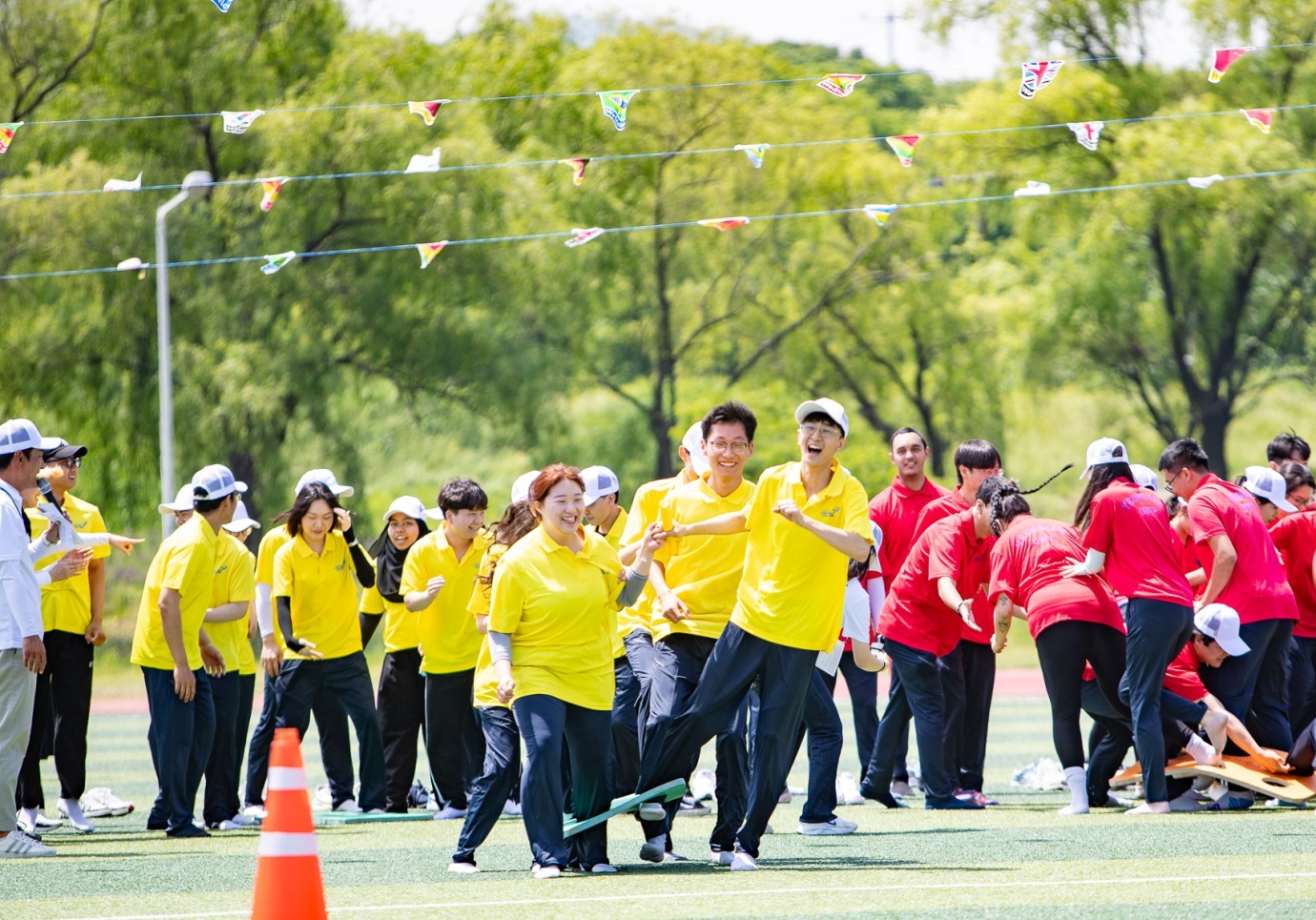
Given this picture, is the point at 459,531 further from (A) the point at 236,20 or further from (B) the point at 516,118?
(B) the point at 516,118

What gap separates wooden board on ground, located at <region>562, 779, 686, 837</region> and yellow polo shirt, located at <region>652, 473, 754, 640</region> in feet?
2.53

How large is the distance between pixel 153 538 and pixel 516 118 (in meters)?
12.8

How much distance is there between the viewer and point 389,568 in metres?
11.0

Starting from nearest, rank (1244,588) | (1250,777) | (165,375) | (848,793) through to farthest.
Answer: (1250,777), (1244,588), (848,793), (165,375)

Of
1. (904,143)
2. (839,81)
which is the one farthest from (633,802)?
(904,143)

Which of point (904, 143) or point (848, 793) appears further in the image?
point (904, 143)

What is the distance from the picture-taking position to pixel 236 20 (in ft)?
105

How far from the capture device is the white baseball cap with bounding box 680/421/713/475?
8.66 m

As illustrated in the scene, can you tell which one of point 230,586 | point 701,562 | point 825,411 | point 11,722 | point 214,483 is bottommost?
point 11,722

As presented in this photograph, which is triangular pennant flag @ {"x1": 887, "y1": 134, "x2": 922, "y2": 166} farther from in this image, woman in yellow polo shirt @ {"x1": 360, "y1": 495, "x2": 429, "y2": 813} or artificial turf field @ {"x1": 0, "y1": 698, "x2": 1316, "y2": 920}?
artificial turf field @ {"x1": 0, "y1": 698, "x2": 1316, "y2": 920}

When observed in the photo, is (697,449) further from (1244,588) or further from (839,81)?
(839,81)

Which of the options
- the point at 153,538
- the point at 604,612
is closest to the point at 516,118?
the point at 153,538

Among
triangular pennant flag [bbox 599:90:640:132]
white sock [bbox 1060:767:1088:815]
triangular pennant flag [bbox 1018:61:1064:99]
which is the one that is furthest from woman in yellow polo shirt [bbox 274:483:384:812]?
triangular pennant flag [bbox 1018:61:1064:99]

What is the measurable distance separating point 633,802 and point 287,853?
229 cm
